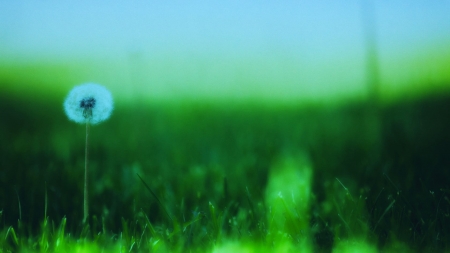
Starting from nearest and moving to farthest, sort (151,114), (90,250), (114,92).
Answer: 1. (90,250)
2. (114,92)
3. (151,114)

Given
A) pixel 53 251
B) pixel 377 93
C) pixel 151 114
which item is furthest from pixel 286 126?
pixel 53 251

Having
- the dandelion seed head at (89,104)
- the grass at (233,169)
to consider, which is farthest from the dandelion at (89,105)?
the grass at (233,169)

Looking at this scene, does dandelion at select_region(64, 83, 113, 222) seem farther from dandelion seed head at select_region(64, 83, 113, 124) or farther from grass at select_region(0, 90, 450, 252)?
grass at select_region(0, 90, 450, 252)

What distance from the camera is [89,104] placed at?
1091mm

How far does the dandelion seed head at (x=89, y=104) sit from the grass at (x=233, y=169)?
276mm

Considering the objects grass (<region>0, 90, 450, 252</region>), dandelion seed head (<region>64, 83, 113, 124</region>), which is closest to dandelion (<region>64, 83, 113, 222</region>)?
dandelion seed head (<region>64, 83, 113, 124</region>)

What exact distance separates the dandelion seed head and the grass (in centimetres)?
28

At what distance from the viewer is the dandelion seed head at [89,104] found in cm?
109

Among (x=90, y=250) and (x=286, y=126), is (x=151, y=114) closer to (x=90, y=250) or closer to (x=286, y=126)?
(x=286, y=126)

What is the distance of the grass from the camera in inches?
47.5

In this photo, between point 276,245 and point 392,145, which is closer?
point 276,245

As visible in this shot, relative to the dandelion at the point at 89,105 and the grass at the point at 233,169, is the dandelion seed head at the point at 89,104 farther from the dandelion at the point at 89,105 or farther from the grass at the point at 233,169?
the grass at the point at 233,169

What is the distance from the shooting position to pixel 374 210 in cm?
122

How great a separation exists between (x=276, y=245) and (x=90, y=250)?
1.39 feet
